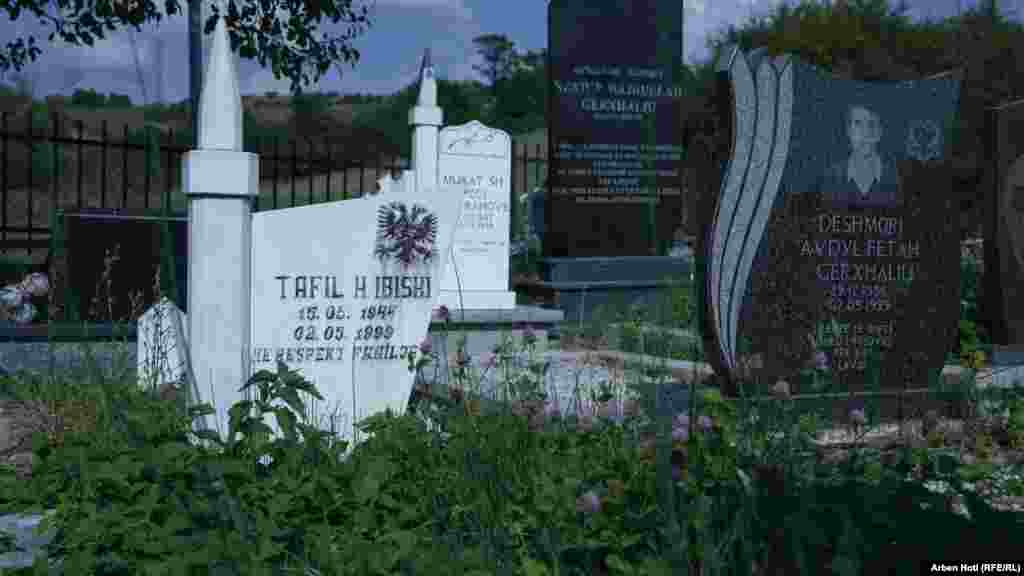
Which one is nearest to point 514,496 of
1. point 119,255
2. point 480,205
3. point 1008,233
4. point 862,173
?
point 862,173

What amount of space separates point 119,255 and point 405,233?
279cm

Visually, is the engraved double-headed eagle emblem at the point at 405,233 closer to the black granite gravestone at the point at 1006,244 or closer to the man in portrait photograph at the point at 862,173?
the man in portrait photograph at the point at 862,173

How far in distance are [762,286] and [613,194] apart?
528 centimetres

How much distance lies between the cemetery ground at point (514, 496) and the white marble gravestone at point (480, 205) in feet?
17.1

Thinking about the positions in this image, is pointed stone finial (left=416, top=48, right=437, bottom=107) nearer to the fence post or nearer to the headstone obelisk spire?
the headstone obelisk spire

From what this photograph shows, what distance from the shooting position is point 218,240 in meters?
4.36

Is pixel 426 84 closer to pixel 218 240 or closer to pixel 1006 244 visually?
pixel 1006 244

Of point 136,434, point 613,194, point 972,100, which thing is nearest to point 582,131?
point 613,194

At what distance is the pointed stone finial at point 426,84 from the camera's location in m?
9.07

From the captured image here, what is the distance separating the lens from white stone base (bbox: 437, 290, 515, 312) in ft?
30.3

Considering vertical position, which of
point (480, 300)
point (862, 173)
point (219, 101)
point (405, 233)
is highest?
point (219, 101)

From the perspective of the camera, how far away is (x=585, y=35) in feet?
33.5

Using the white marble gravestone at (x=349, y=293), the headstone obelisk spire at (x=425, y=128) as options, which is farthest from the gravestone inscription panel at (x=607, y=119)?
the white marble gravestone at (x=349, y=293)

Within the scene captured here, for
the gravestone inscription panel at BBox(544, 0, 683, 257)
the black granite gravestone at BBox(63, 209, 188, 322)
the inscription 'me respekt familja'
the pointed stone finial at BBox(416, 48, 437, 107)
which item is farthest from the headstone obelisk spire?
the inscription 'me respekt familja'
